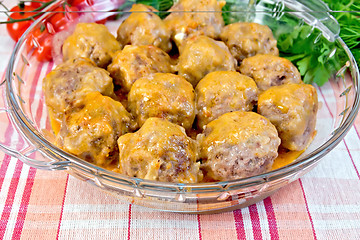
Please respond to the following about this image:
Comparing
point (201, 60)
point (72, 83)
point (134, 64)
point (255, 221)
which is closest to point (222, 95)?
point (201, 60)

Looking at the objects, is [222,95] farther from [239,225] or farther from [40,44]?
[40,44]

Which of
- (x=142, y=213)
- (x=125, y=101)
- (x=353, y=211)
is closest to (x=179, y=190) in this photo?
(x=142, y=213)

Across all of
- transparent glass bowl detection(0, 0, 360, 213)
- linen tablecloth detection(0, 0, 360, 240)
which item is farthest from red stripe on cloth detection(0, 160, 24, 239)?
transparent glass bowl detection(0, 0, 360, 213)

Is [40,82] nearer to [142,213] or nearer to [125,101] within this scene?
[125,101]

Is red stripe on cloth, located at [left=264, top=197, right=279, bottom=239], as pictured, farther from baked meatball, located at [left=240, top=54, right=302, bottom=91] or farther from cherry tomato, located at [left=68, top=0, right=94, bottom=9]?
cherry tomato, located at [left=68, top=0, right=94, bottom=9]

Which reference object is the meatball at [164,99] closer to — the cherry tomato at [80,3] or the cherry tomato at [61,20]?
the cherry tomato at [61,20]
